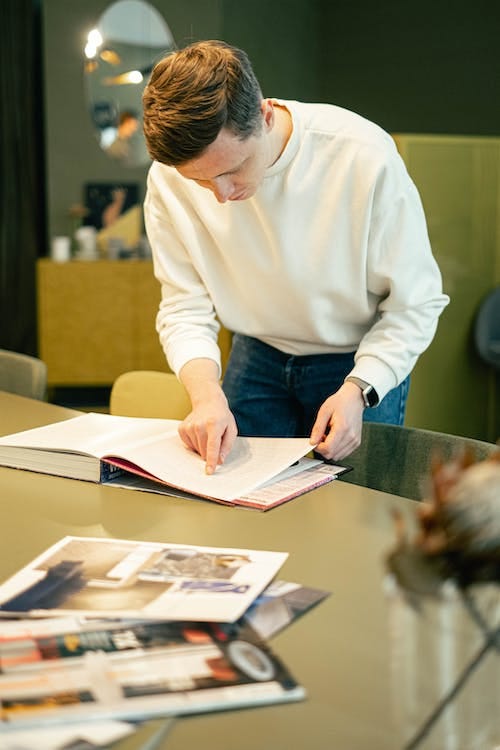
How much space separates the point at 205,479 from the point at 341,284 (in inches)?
23.4

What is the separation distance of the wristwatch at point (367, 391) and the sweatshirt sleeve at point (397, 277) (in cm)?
1

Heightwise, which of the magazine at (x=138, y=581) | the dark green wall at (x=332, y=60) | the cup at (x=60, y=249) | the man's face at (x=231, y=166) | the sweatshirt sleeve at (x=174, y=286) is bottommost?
the cup at (x=60, y=249)

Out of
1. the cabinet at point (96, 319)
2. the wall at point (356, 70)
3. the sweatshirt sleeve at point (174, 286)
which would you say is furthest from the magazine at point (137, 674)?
the cabinet at point (96, 319)

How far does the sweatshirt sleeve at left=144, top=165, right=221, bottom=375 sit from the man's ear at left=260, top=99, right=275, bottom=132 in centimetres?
33

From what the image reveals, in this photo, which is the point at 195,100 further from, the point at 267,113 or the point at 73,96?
the point at 73,96

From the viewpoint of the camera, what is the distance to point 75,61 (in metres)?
5.79

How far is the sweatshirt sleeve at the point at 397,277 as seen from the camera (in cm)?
182

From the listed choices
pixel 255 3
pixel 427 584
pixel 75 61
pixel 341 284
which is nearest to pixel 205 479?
pixel 341 284

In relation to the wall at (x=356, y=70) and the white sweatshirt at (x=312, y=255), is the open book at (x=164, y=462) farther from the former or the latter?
the wall at (x=356, y=70)

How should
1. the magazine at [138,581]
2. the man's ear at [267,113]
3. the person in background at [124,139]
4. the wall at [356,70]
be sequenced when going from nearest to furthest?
the magazine at [138,581], the man's ear at [267,113], the wall at [356,70], the person in background at [124,139]

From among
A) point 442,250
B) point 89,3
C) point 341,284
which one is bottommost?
point 442,250

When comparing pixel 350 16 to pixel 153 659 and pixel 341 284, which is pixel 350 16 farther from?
pixel 153 659

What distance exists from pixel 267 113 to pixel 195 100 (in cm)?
24

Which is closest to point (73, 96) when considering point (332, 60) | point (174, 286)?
point (332, 60)
